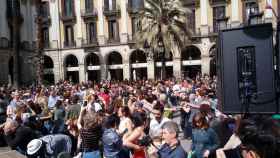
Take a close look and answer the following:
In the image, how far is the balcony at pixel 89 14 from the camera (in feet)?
149

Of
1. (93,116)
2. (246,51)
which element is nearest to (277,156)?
(246,51)

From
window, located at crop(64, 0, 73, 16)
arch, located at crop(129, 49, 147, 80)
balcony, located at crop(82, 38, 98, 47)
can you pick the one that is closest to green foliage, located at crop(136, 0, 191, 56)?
arch, located at crop(129, 49, 147, 80)

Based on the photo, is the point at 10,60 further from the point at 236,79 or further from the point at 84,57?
the point at 236,79

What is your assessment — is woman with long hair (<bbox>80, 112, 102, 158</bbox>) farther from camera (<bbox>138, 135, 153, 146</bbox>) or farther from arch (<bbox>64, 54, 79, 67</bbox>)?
arch (<bbox>64, 54, 79, 67</bbox>)

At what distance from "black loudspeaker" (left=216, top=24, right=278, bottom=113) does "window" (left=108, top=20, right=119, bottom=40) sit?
129 ft

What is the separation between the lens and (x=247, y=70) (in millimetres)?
5766

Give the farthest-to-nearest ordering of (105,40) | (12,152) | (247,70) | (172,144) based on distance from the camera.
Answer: (105,40) < (12,152) < (247,70) < (172,144)

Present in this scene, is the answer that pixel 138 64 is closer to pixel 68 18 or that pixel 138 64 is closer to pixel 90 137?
pixel 68 18

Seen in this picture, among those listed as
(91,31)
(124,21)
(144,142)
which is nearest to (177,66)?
(124,21)

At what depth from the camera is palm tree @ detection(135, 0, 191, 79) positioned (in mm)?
28812

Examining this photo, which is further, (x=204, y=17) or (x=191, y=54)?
(x=191, y=54)

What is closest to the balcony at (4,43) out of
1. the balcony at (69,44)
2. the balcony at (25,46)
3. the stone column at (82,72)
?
the balcony at (25,46)

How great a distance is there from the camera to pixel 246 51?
5703 millimetres

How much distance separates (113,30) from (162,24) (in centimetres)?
1671
